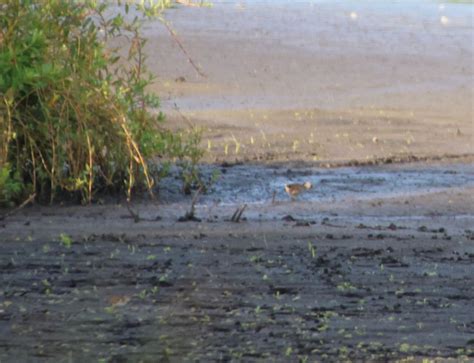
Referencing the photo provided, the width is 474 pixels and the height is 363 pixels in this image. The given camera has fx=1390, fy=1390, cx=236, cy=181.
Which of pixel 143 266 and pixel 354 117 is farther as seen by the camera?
pixel 354 117

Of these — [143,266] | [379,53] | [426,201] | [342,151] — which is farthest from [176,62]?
[143,266]

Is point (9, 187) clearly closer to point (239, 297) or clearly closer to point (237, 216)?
point (237, 216)

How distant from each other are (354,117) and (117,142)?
4736 millimetres

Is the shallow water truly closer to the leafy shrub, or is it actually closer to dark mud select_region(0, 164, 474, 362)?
dark mud select_region(0, 164, 474, 362)

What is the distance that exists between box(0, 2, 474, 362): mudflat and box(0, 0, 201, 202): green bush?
7.1 inches

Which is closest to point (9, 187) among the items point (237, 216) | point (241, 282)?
point (237, 216)

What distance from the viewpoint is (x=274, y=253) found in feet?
21.0

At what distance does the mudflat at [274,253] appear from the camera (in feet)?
16.3

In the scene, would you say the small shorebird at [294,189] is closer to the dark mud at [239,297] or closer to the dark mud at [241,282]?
the dark mud at [241,282]

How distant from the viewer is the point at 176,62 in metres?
16.0

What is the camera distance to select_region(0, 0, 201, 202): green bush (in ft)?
23.9

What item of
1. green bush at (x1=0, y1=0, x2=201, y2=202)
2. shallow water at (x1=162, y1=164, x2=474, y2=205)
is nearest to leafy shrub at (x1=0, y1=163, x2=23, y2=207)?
green bush at (x1=0, y1=0, x2=201, y2=202)

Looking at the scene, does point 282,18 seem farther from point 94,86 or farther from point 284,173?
point 94,86

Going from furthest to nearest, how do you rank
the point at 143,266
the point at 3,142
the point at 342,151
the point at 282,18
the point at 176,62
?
the point at 282,18 → the point at 176,62 → the point at 342,151 → the point at 3,142 → the point at 143,266
